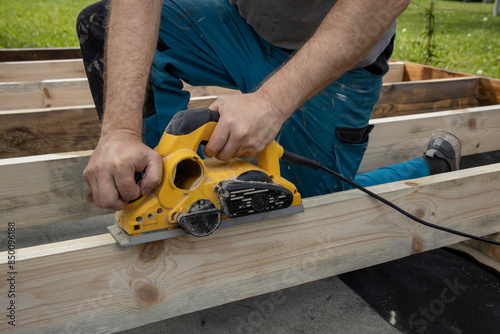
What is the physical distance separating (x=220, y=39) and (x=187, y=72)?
0.21 m

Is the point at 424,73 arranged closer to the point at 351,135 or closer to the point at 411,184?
A: the point at 351,135

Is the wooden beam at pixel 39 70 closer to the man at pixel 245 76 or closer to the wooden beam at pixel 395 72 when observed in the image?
the man at pixel 245 76

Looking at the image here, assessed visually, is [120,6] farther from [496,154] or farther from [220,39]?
[496,154]

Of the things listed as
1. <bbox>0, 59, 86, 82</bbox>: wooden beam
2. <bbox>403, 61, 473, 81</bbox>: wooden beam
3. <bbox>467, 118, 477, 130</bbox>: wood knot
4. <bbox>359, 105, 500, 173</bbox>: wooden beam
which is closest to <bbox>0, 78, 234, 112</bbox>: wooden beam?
<bbox>0, 59, 86, 82</bbox>: wooden beam

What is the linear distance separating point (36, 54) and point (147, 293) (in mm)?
3890

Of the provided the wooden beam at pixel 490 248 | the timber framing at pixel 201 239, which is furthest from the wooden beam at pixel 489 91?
the wooden beam at pixel 490 248

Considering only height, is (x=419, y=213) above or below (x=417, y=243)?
above

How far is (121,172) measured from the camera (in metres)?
1.15

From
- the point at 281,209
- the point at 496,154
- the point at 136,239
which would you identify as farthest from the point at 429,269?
the point at 496,154

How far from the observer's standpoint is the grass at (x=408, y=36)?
5895 mm

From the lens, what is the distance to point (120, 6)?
1490 mm

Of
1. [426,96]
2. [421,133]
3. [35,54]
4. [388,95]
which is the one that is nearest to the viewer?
[421,133]

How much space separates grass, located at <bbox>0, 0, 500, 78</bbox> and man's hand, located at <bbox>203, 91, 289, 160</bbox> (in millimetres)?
3382

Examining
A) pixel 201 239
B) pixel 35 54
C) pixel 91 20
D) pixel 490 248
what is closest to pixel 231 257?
pixel 201 239
